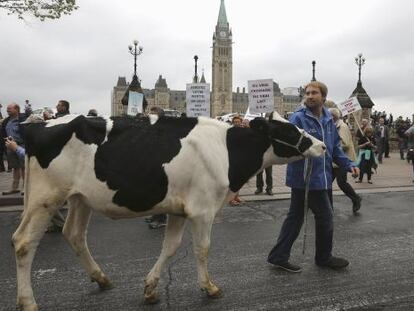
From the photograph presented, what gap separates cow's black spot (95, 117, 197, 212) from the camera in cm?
374

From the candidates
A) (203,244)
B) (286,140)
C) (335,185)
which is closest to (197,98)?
(335,185)

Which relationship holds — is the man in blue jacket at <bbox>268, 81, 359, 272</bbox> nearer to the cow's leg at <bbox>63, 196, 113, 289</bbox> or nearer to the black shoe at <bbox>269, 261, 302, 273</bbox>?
the black shoe at <bbox>269, 261, 302, 273</bbox>

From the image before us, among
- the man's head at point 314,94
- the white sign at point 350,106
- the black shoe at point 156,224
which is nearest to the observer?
the man's head at point 314,94

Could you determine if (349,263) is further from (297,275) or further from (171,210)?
(171,210)

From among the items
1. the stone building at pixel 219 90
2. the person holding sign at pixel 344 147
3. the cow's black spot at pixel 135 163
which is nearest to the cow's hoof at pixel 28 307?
the cow's black spot at pixel 135 163

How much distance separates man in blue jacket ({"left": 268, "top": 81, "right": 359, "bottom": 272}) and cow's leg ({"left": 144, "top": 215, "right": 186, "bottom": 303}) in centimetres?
145

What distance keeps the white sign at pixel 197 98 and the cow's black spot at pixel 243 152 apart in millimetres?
9656

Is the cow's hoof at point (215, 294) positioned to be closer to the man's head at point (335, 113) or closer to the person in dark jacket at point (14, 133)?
the man's head at point (335, 113)

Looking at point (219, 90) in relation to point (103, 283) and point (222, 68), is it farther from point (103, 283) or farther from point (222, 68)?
point (103, 283)

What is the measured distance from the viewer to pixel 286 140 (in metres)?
4.41

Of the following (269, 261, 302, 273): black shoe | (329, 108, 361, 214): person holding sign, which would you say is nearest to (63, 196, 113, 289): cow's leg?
(269, 261, 302, 273): black shoe

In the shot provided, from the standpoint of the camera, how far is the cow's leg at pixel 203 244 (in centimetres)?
398

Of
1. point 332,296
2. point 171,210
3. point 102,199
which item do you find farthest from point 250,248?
point 102,199

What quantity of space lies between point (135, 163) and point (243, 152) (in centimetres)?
104
